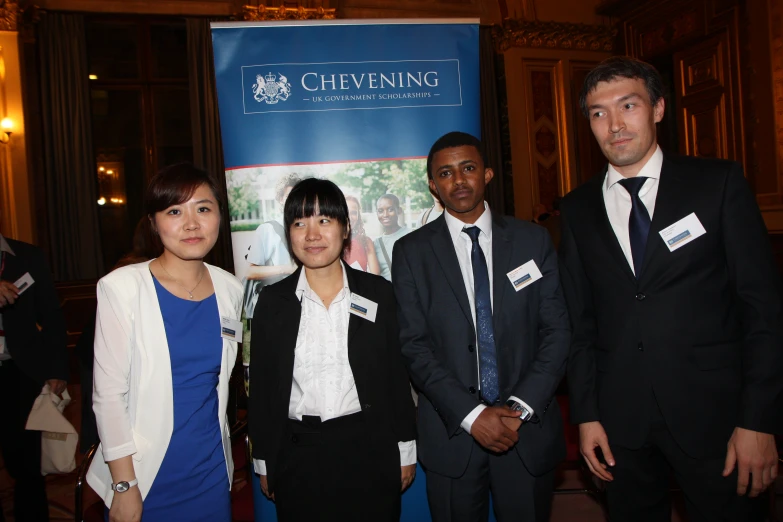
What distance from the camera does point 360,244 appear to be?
2529 millimetres

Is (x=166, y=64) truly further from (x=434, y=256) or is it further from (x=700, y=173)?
(x=700, y=173)

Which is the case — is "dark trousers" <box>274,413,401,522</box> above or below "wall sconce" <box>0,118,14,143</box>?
below

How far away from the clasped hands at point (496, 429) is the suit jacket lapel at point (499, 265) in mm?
269

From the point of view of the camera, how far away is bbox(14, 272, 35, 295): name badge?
274 centimetres

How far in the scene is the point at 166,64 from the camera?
755 centimetres

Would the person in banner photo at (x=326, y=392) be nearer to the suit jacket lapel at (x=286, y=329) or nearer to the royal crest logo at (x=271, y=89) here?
the suit jacket lapel at (x=286, y=329)

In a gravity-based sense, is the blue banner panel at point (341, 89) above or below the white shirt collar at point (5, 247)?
above

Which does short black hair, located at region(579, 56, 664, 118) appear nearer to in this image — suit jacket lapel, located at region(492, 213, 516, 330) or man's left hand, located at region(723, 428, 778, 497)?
suit jacket lapel, located at region(492, 213, 516, 330)

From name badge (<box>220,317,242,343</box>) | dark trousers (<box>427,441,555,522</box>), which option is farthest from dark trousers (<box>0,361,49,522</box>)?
dark trousers (<box>427,441,555,522</box>)

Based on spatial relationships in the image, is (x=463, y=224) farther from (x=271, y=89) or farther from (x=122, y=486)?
(x=122, y=486)

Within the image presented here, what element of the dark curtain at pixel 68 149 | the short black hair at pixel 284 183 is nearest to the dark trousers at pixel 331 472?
the short black hair at pixel 284 183

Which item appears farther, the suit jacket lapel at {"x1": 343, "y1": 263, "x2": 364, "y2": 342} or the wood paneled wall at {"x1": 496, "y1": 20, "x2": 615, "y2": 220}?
the wood paneled wall at {"x1": 496, "y1": 20, "x2": 615, "y2": 220}

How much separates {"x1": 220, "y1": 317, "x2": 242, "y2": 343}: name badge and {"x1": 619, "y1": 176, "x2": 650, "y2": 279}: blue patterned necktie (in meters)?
1.26

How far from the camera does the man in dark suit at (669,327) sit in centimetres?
154
